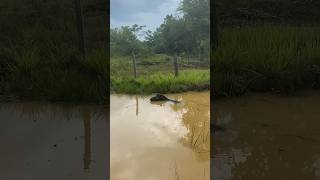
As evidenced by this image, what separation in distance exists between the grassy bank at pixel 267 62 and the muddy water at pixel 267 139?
9.9 inches

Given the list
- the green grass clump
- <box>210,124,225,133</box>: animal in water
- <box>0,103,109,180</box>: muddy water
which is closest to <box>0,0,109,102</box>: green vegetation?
<box>0,103,109,180</box>: muddy water

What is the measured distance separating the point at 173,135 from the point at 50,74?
248cm

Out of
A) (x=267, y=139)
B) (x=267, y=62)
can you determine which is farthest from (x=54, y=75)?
(x=267, y=139)

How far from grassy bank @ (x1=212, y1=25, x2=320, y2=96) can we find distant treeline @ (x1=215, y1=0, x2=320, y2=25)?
1.03 meters

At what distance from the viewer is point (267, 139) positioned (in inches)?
193

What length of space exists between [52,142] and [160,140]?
1.25 m

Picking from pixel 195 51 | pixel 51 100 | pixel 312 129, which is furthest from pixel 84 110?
pixel 195 51

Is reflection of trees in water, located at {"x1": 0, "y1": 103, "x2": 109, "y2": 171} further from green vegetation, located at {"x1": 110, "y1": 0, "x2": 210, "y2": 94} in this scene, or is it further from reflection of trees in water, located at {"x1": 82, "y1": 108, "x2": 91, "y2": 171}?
green vegetation, located at {"x1": 110, "y1": 0, "x2": 210, "y2": 94}

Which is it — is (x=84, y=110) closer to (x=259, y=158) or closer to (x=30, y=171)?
(x=30, y=171)

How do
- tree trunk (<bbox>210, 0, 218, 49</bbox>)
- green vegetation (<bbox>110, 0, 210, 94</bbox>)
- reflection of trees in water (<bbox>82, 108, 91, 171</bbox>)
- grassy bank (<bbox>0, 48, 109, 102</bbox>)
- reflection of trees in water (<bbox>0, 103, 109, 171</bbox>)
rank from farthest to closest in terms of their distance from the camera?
green vegetation (<bbox>110, 0, 210, 94</bbox>) → tree trunk (<bbox>210, 0, 218, 49</bbox>) → grassy bank (<bbox>0, 48, 109, 102</bbox>) → reflection of trees in water (<bbox>0, 103, 109, 171</bbox>) → reflection of trees in water (<bbox>82, 108, 91, 171</bbox>)

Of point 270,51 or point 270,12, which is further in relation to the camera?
point 270,12

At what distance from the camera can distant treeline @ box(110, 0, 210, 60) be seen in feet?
53.0

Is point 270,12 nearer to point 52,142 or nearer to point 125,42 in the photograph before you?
point 52,142

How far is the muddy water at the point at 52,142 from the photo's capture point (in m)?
4.32
